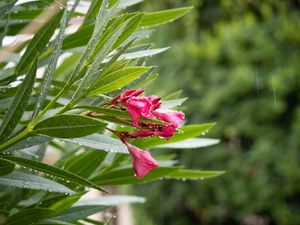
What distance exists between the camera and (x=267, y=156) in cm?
534

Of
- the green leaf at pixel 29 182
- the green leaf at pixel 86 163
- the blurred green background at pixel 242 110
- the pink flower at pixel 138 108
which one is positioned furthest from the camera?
the blurred green background at pixel 242 110

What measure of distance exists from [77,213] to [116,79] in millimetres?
337

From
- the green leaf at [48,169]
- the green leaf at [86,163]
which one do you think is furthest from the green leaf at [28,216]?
the green leaf at [86,163]

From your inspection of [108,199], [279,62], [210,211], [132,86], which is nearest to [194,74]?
[279,62]

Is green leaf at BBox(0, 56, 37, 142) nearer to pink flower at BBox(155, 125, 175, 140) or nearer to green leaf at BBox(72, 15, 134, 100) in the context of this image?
green leaf at BBox(72, 15, 134, 100)

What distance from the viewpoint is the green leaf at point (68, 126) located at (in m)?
0.84

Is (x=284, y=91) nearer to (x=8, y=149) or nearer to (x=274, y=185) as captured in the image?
(x=274, y=185)

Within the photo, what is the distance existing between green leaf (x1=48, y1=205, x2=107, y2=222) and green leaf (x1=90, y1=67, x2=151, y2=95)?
1.01ft

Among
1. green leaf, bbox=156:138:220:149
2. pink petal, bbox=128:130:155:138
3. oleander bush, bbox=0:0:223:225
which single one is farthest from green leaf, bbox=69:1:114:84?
green leaf, bbox=156:138:220:149

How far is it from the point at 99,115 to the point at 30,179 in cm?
15

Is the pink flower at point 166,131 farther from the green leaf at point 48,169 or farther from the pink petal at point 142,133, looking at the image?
the green leaf at point 48,169

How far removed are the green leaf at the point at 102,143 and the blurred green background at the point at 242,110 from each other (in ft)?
14.2

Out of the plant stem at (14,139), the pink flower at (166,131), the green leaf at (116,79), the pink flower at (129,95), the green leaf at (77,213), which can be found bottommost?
the green leaf at (77,213)

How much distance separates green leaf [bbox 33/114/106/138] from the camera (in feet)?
2.75
